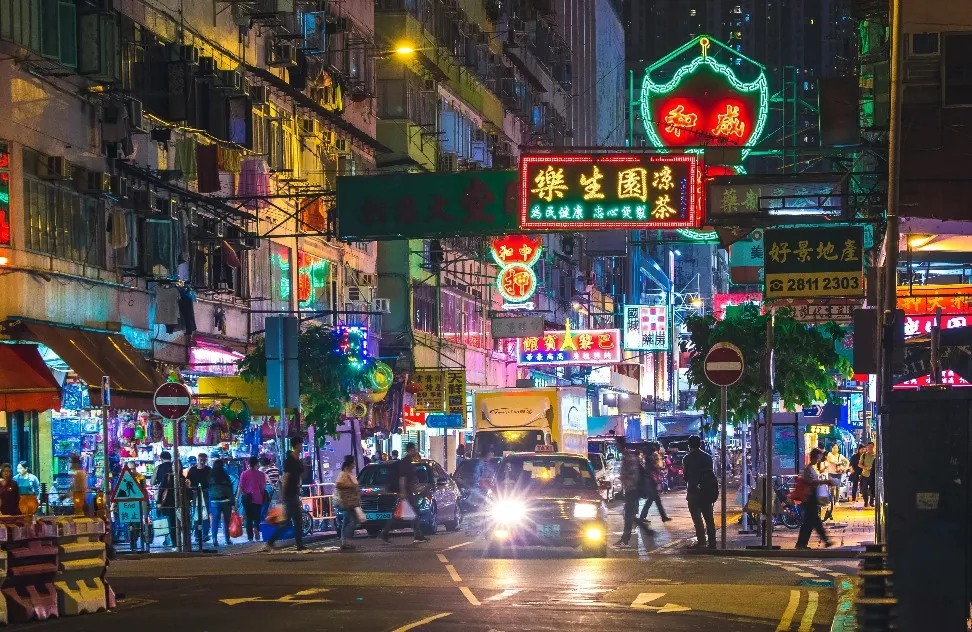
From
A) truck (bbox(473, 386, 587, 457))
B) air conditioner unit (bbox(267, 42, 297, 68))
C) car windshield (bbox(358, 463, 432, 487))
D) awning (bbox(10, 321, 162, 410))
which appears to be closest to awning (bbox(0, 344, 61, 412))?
awning (bbox(10, 321, 162, 410))

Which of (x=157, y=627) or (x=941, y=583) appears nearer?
(x=941, y=583)

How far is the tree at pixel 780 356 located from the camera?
38062 millimetres

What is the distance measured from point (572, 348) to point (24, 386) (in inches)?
1643

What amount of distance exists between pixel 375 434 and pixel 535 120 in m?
29.5

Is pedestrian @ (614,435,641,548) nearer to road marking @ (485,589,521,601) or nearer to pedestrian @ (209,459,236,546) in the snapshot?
pedestrian @ (209,459,236,546)

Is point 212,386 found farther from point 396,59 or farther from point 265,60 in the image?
point 396,59

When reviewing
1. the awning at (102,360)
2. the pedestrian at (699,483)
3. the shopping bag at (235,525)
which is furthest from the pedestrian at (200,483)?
the pedestrian at (699,483)

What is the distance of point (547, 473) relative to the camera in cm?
2794

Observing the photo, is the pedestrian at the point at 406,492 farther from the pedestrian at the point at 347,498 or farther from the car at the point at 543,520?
the car at the point at 543,520

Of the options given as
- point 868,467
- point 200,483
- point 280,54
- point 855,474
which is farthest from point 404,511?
point 855,474

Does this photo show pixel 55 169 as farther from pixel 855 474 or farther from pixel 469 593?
pixel 855 474

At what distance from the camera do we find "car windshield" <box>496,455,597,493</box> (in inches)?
1049

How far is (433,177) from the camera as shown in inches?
1253

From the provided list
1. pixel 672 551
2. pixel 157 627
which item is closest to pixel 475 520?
pixel 672 551
